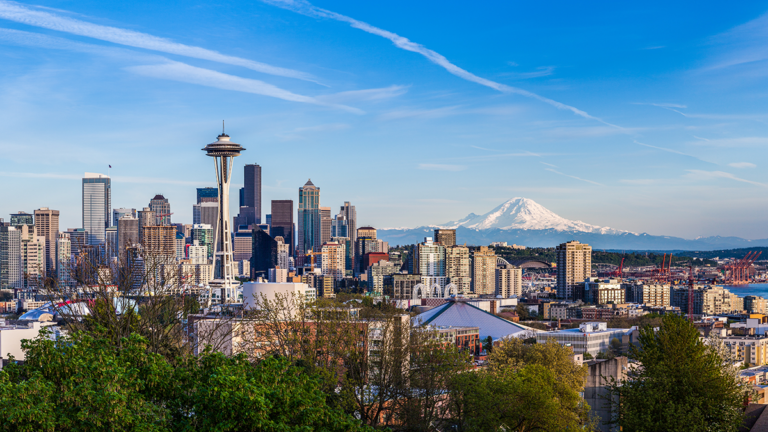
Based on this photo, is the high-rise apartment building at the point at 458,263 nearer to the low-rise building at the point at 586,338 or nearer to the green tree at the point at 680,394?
the low-rise building at the point at 586,338

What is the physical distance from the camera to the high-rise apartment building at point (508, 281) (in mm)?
160625

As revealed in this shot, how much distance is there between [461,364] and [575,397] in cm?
479

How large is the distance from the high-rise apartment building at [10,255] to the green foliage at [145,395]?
6294 inches

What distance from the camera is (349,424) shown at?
10.6m

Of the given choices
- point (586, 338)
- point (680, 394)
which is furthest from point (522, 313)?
point (680, 394)

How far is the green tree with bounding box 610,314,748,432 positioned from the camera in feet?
61.2

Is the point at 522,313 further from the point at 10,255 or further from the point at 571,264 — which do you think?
the point at 10,255

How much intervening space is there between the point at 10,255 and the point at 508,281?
4158 inches

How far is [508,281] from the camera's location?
162875 mm

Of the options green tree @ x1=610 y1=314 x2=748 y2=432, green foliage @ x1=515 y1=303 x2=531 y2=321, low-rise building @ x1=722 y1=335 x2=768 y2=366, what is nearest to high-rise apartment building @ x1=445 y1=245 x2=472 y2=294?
green foliage @ x1=515 y1=303 x2=531 y2=321

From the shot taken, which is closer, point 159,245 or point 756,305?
point 159,245

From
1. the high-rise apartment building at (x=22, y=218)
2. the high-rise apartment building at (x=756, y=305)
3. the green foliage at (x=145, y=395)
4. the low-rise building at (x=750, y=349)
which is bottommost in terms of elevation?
the high-rise apartment building at (x=756, y=305)

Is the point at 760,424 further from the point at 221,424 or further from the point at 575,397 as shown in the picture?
the point at 221,424

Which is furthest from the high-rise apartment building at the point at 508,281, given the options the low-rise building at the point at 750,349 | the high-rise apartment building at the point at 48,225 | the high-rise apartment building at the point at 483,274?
the high-rise apartment building at the point at 48,225
